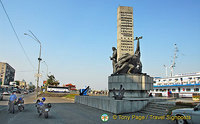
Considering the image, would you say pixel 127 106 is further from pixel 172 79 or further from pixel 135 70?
pixel 172 79

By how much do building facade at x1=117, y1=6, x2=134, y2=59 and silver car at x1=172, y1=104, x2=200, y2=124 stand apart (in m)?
12.8

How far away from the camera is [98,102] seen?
14.9 m

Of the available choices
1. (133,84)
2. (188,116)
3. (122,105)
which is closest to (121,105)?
(122,105)

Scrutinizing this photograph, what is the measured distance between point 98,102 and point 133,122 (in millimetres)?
6077

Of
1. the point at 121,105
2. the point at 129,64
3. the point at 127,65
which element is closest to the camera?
the point at 121,105

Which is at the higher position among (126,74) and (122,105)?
(126,74)

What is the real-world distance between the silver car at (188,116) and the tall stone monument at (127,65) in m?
7.85

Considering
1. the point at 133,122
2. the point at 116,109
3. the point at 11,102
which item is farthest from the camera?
the point at 11,102

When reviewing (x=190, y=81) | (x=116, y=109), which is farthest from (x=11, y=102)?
(x=190, y=81)

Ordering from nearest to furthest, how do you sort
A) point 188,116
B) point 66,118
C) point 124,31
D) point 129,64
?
point 188,116
point 66,118
point 129,64
point 124,31

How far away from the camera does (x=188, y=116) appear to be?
7.30 m

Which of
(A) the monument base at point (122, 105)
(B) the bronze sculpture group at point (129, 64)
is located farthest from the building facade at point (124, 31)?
(A) the monument base at point (122, 105)

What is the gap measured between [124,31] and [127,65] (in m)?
5.00

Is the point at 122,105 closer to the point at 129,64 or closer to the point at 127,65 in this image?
the point at 127,65
